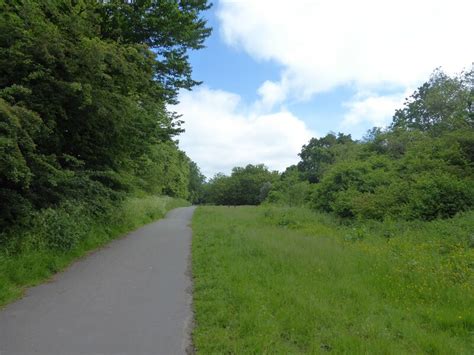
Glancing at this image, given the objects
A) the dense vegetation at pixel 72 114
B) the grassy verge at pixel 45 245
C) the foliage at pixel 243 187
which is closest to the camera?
the grassy verge at pixel 45 245

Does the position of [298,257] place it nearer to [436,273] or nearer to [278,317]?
[436,273]

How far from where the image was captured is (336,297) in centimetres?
645

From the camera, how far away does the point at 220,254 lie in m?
10.2

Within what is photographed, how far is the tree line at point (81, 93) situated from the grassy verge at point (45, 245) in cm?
42

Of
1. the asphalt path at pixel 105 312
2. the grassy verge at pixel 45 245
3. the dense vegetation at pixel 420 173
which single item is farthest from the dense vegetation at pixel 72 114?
the dense vegetation at pixel 420 173

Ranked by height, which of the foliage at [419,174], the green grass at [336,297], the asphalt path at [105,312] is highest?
the foliage at [419,174]

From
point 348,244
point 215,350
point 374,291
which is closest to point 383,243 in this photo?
point 348,244

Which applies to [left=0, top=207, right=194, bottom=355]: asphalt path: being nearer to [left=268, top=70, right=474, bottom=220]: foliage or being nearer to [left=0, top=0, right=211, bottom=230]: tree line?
[left=0, top=0, right=211, bottom=230]: tree line

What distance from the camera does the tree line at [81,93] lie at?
836 centimetres

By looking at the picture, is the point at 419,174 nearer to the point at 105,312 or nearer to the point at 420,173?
the point at 420,173

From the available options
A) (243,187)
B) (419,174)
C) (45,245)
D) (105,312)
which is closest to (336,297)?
(105,312)

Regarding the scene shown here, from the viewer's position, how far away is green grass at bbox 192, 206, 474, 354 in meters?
4.73

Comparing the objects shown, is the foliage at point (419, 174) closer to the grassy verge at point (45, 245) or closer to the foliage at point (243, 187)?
the grassy verge at point (45, 245)

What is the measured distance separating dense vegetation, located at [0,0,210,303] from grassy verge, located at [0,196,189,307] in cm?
3
